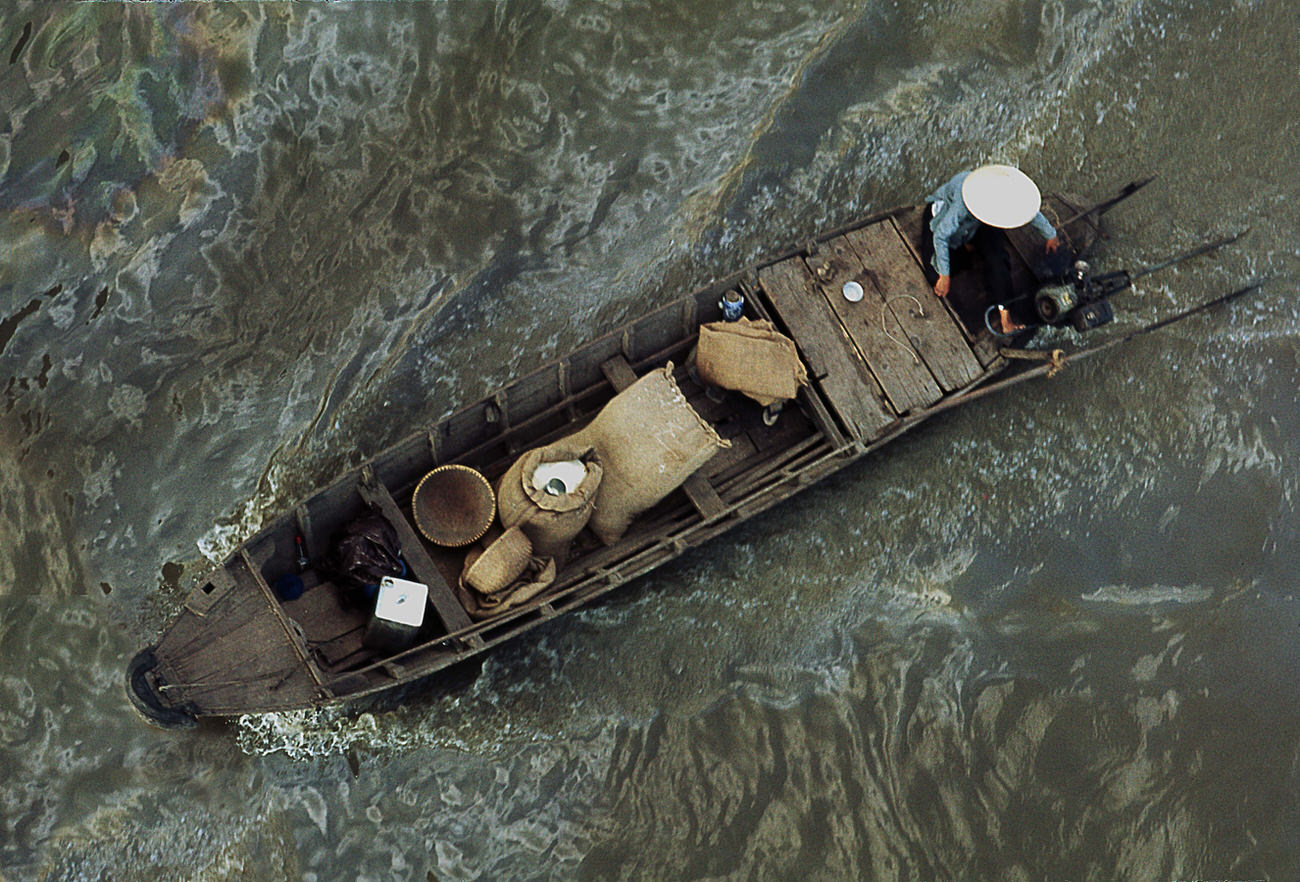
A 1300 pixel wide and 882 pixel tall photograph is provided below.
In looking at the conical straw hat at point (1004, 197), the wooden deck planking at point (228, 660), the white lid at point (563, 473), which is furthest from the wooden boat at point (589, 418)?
the white lid at point (563, 473)

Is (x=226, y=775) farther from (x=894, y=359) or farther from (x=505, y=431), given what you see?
(x=894, y=359)

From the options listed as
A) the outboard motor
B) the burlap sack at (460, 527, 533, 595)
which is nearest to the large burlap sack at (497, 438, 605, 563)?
the burlap sack at (460, 527, 533, 595)

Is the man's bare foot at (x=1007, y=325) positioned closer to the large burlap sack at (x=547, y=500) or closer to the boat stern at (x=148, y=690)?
the large burlap sack at (x=547, y=500)

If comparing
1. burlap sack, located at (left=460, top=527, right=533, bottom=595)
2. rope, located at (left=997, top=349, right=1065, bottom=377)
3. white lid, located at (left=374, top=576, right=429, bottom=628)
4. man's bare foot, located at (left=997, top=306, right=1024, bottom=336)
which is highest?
white lid, located at (left=374, top=576, right=429, bottom=628)

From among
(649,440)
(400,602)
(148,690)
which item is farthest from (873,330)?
(148,690)

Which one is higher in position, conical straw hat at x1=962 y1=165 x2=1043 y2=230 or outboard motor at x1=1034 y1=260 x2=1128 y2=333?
conical straw hat at x1=962 y1=165 x2=1043 y2=230

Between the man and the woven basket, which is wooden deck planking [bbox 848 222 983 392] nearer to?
the man

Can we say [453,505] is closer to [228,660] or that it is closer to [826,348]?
[228,660]

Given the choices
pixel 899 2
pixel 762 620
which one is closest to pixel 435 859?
pixel 762 620
